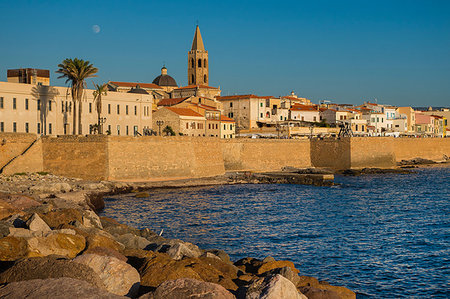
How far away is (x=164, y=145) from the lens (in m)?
47.2

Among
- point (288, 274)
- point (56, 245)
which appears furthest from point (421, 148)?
point (56, 245)

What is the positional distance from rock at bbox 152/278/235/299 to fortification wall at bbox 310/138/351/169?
186 feet

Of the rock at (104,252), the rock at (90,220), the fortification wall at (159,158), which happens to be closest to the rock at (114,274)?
the rock at (104,252)

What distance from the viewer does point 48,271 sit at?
400 inches

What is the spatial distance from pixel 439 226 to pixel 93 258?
A: 22.6 metres

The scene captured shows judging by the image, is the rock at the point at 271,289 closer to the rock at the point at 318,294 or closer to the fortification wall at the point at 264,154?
the rock at the point at 318,294

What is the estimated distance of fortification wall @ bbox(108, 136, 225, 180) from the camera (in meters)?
44.2

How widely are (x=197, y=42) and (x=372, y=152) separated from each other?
5911cm

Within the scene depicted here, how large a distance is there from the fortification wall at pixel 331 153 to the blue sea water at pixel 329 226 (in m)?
16.0

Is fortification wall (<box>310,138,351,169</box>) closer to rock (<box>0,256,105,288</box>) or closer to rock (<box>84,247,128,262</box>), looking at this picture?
rock (<box>84,247,128,262</box>)

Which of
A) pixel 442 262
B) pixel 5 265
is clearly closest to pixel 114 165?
pixel 442 262

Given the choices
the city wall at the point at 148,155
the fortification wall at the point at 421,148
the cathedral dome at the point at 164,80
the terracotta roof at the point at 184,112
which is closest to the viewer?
the city wall at the point at 148,155

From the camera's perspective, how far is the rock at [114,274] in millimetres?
10719

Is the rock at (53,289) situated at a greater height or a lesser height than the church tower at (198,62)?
lesser
